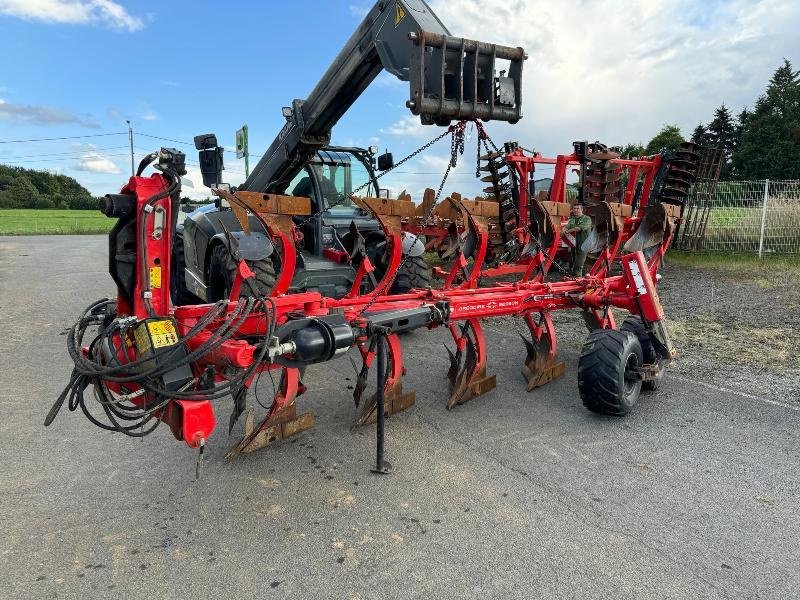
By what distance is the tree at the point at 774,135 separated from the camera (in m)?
39.6

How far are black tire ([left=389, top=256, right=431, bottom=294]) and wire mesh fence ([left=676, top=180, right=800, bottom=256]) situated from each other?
910 centimetres

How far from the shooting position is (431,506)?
10.2 feet

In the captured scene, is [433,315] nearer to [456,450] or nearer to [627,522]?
[456,450]

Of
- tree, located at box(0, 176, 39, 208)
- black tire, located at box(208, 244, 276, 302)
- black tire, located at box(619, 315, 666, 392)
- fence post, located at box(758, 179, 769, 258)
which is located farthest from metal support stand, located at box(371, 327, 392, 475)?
tree, located at box(0, 176, 39, 208)

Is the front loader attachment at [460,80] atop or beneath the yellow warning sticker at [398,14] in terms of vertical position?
beneath

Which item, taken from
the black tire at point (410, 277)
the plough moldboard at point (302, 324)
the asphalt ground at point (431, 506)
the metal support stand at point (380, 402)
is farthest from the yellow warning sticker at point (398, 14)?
the asphalt ground at point (431, 506)

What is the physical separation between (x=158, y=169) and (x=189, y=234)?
4512 millimetres

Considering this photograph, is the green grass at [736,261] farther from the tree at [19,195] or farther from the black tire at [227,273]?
the tree at [19,195]

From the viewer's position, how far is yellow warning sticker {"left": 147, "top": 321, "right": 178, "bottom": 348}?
2.73 metres

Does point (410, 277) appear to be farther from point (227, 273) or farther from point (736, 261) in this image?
point (736, 261)

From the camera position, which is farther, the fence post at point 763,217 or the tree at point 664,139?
the tree at point 664,139

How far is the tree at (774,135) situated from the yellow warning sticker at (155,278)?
46.6m

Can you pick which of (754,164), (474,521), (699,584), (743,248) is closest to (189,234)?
(474,521)

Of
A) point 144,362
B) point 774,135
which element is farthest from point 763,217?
point 774,135
